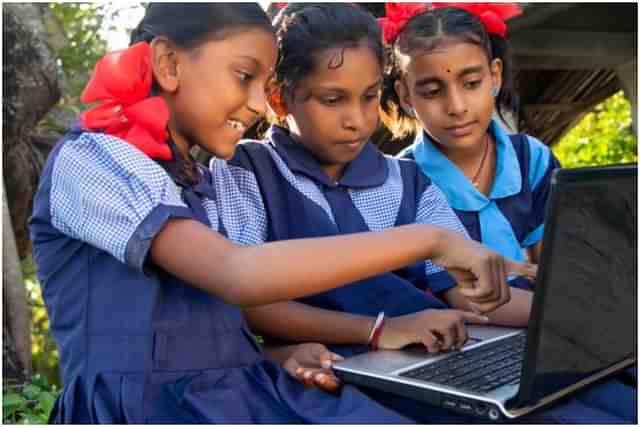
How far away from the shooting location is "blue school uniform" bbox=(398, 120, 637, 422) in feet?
6.96

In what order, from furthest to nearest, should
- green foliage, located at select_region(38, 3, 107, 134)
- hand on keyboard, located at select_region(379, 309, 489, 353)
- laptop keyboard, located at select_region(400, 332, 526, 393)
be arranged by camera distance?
green foliage, located at select_region(38, 3, 107, 134), hand on keyboard, located at select_region(379, 309, 489, 353), laptop keyboard, located at select_region(400, 332, 526, 393)

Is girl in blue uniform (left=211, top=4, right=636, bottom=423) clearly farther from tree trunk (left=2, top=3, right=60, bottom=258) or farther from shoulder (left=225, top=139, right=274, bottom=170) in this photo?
tree trunk (left=2, top=3, right=60, bottom=258)

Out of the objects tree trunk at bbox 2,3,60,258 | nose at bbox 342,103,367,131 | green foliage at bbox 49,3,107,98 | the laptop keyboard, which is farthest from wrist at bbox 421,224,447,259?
green foliage at bbox 49,3,107,98

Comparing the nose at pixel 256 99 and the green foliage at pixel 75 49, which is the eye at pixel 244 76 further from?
the green foliage at pixel 75 49

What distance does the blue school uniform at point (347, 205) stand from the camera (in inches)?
69.0

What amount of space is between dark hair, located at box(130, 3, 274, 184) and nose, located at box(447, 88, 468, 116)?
2.22 feet

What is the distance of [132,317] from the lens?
1375 millimetres

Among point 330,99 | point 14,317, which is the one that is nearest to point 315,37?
point 330,99

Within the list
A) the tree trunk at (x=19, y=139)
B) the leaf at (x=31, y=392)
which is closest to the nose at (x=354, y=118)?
the leaf at (x=31, y=392)

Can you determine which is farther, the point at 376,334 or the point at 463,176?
the point at 463,176

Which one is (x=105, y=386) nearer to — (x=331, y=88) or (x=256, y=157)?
(x=256, y=157)

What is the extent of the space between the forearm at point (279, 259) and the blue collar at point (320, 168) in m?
0.54

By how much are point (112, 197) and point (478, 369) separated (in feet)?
2.07

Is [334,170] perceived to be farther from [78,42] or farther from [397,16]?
[78,42]
